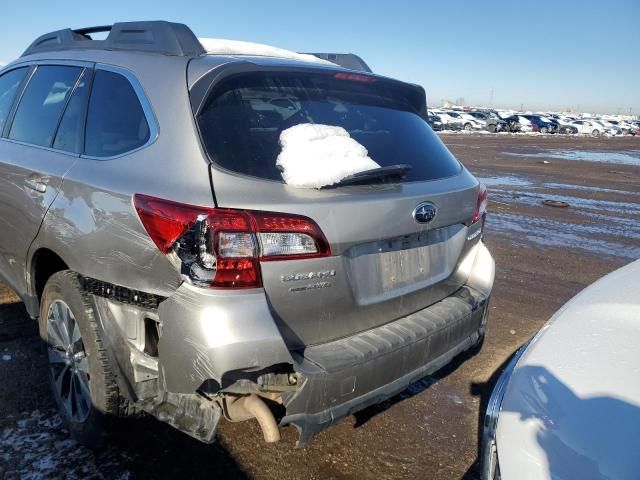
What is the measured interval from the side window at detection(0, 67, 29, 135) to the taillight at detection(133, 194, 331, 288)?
2344mm

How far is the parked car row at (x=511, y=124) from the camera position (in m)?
45.2

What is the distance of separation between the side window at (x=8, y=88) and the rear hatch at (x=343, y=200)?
2.23 meters

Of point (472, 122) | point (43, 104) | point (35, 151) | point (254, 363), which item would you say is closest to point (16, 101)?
point (43, 104)

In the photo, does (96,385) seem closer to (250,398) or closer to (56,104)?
(250,398)

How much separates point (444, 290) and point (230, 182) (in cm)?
136

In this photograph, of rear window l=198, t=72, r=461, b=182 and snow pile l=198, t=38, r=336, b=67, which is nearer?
rear window l=198, t=72, r=461, b=182

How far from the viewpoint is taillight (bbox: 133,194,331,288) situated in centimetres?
197

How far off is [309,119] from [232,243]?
32.4 inches

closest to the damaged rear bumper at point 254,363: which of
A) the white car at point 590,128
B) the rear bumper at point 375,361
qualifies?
the rear bumper at point 375,361

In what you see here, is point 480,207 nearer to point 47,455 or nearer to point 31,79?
point 47,455

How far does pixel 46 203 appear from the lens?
2730 mm

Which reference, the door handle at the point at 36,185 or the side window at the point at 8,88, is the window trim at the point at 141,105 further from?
the side window at the point at 8,88

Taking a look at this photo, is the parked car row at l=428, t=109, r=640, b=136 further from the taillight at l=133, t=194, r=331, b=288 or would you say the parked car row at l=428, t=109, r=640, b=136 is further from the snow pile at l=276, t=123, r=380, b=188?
the taillight at l=133, t=194, r=331, b=288

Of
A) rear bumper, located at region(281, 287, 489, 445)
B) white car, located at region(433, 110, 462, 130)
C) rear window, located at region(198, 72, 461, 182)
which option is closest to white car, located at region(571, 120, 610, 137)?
white car, located at region(433, 110, 462, 130)
